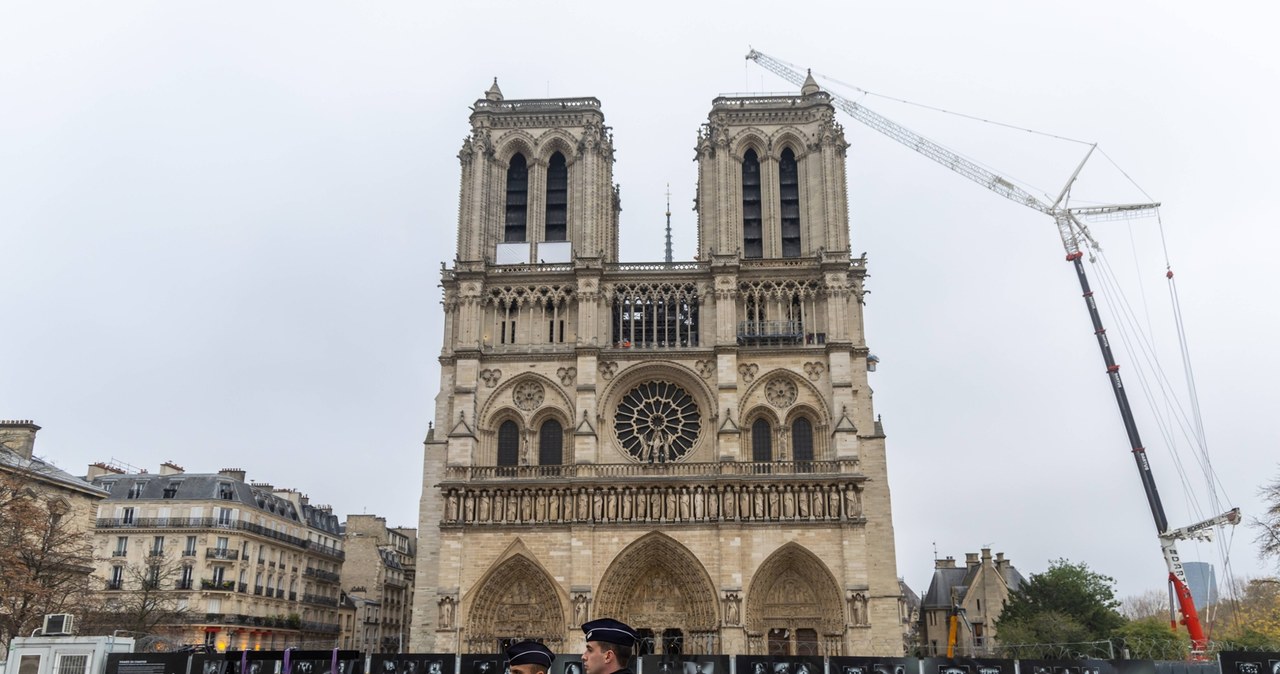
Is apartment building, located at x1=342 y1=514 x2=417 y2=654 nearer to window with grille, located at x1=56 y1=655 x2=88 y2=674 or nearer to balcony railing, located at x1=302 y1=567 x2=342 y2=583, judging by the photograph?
balcony railing, located at x1=302 y1=567 x2=342 y2=583

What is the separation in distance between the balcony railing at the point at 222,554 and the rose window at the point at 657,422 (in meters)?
17.7

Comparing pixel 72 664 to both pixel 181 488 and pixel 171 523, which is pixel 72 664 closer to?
pixel 171 523

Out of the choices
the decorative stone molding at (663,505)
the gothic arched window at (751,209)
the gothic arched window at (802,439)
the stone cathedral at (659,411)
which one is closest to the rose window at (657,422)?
the stone cathedral at (659,411)

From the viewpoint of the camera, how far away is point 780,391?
4028 centimetres

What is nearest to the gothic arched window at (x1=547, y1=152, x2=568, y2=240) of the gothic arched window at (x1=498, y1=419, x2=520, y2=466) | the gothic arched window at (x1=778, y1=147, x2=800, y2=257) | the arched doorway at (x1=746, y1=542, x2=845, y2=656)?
the gothic arched window at (x1=498, y1=419, x2=520, y2=466)

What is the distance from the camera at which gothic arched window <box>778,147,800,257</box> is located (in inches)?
1695

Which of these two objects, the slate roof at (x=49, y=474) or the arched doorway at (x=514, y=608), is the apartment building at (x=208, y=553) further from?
the arched doorway at (x=514, y=608)

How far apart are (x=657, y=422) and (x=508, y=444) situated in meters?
5.97

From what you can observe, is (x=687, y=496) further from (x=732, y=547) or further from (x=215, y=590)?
(x=215, y=590)

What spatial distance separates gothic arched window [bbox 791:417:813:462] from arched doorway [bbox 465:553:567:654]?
10570mm

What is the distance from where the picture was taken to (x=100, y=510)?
4462cm

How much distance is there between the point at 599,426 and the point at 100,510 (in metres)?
22.7

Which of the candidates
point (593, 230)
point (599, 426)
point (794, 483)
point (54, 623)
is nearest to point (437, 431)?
point (599, 426)

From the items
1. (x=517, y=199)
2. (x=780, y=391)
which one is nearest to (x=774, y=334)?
(x=780, y=391)
